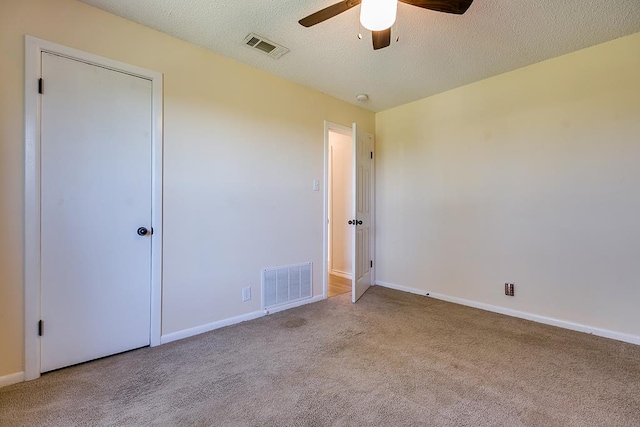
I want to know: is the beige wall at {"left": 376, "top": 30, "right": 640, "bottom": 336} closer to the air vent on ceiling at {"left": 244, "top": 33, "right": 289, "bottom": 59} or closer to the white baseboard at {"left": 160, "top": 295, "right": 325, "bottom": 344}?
the white baseboard at {"left": 160, "top": 295, "right": 325, "bottom": 344}

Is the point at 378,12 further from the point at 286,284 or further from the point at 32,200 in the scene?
the point at 286,284

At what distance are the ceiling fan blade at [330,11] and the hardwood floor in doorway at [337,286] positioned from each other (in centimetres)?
291

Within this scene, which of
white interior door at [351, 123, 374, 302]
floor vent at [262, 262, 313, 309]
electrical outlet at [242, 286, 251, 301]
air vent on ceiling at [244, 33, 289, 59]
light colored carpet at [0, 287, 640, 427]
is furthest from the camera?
white interior door at [351, 123, 374, 302]

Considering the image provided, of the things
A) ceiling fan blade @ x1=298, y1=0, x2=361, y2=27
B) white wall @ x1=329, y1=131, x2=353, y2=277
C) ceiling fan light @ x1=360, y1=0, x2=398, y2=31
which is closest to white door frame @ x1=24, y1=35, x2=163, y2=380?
ceiling fan blade @ x1=298, y1=0, x2=361, y2=27

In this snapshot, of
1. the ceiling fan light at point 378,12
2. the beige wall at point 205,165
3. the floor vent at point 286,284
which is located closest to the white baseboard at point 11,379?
Result: the beige wall at point 205,165

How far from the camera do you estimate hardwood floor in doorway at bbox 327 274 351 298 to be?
12.6ft

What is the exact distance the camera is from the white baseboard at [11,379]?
178 centimetres

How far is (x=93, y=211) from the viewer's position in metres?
2.06

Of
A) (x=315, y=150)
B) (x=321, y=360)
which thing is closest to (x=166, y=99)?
(x=315, y=150)

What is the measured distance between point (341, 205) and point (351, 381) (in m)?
3.19

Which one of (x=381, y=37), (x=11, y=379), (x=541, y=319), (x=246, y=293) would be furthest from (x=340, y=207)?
(x=11, y=379)

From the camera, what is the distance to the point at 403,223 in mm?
3939

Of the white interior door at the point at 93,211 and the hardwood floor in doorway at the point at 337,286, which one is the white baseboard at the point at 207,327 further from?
the hardwood floor in doorway at the point at 337,286

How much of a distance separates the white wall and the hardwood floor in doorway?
0.21m
